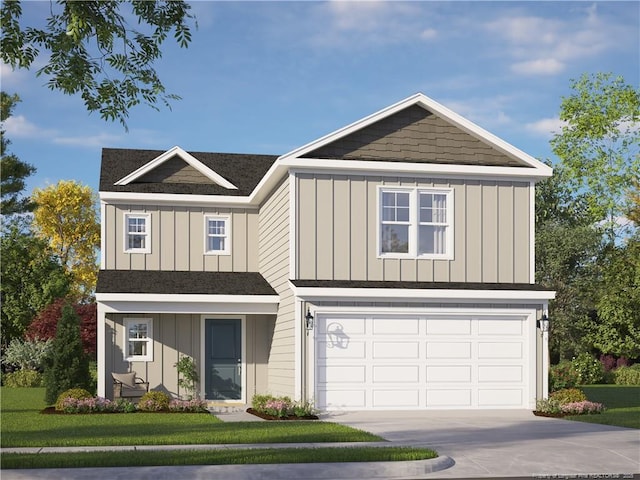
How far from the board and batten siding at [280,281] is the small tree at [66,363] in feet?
16.5

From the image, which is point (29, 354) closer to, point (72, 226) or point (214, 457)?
point (72, 226)

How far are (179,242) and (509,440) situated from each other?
1395 centimetres

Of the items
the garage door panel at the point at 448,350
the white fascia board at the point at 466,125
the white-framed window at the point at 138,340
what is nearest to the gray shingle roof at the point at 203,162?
the white-framed window at the point at 138,340

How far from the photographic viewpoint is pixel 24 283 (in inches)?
1857

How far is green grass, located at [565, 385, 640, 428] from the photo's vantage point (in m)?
20.7

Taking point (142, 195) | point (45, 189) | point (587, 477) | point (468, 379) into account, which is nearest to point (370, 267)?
point (468, 379)

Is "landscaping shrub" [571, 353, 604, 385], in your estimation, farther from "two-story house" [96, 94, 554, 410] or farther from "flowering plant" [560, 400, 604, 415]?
"flowering plant" [560, 400, 604, 415]

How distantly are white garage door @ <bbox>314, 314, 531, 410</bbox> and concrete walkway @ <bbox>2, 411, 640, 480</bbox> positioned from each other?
157cm

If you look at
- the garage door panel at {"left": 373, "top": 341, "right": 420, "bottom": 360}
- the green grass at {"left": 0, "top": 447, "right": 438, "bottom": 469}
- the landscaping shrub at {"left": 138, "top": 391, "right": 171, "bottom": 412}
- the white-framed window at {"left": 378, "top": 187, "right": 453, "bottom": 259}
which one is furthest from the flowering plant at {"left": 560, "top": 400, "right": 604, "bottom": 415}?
the landscaping shrub at {"left": 138, "top": 391, "right": 171, "bottom": 412}

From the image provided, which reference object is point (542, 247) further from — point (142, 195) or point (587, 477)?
point (587, 477)

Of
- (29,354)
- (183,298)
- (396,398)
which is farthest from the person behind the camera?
(29,354)

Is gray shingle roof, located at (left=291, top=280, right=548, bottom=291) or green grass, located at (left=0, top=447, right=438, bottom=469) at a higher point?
gray shingle roof, located at (left=291, top=280, right=548, bottom=291)

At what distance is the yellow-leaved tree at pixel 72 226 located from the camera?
5719cm

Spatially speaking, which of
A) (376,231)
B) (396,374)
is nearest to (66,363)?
(396,374)
